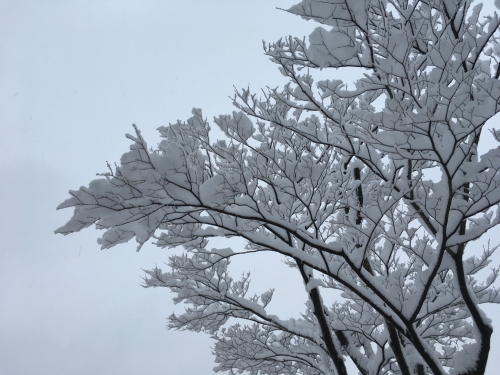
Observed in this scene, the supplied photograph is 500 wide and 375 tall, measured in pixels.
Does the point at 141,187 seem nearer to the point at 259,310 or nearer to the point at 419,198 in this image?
the point at 419,198

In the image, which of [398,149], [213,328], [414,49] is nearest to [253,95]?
[398,149]

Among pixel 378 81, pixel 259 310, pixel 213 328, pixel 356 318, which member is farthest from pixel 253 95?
pixel 213 328

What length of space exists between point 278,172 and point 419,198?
135 centimetres

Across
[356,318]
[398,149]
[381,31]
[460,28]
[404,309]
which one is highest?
[460,28]

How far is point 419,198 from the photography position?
3285 millimetres

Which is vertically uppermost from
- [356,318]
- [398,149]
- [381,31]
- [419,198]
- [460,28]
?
[460,28]

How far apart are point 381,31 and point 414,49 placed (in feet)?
4.28

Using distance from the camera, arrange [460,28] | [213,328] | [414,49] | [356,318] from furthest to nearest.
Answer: [213,328], [356,318], [414,49], [460,28]

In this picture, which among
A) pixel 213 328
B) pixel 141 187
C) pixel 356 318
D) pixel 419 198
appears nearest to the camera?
pixel 141 187

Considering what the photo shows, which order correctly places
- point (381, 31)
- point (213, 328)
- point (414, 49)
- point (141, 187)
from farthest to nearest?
1. point (213, 328)
2. point (414, 49)
3. point (381, 31)
4. point (141, 187)

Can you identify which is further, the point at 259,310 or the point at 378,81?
the point at 259,310

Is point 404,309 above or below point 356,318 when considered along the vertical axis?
below

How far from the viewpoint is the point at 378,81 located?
3.08 meters

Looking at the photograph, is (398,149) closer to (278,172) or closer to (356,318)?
(278,172)
